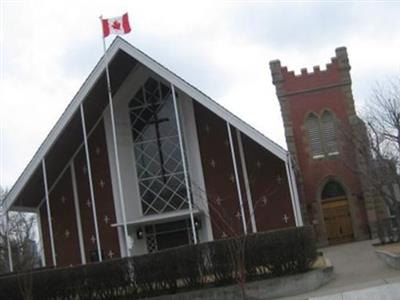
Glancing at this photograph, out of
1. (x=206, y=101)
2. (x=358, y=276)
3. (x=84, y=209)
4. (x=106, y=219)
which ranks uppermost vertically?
(x=206, y=101)

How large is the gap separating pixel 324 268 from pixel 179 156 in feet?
38.8

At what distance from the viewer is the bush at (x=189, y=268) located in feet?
56.6

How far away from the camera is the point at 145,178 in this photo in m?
28.3

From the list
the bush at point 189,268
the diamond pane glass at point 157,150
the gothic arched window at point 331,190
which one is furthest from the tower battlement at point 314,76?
the bush at point 189,268

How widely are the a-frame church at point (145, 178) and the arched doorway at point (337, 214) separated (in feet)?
21.1

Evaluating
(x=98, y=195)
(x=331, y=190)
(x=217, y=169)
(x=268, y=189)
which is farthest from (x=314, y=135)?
(x=98, y=195)

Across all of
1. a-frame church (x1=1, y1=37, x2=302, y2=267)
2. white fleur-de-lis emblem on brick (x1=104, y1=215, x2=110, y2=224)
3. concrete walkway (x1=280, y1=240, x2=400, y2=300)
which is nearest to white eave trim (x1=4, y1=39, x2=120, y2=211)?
a-frame church (x1=1, y1=37, x2=302, y2=267)

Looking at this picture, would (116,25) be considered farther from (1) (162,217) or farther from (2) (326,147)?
(2) (326,147)

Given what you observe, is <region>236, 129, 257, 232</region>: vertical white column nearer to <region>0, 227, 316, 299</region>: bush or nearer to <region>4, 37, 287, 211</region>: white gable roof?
<region>4, 37, 287, 211</region>: white gable roof

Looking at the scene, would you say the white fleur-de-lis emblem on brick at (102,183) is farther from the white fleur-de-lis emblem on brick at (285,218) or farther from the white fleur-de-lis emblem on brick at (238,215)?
the white fleur-de-lis emblem on brick at (285,218)

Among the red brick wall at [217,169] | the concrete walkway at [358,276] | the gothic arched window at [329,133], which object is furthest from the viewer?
the gothic arched window at [329,133]

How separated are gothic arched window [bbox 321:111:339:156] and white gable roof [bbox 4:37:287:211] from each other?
9.89m

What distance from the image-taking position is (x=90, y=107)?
27594 mm

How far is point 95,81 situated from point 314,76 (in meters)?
13.5
